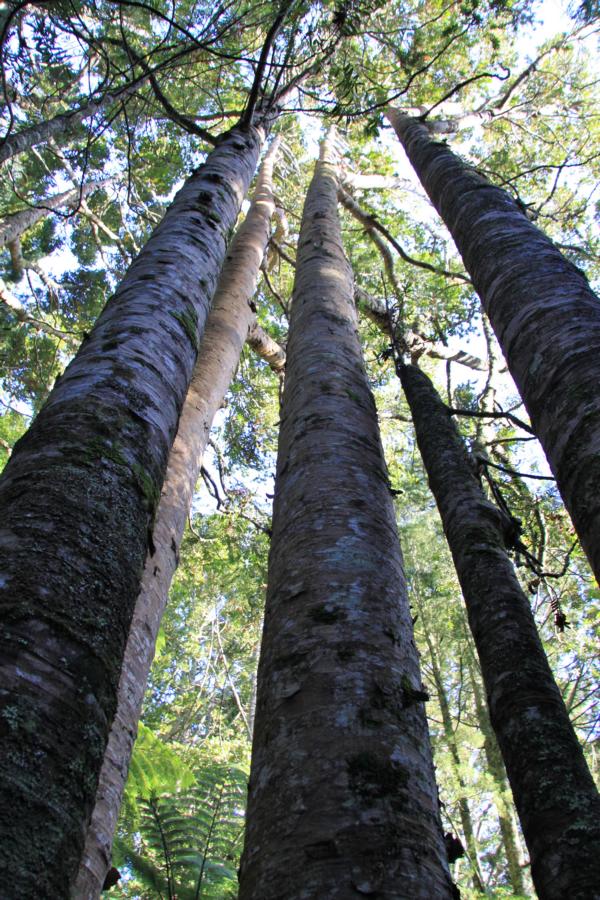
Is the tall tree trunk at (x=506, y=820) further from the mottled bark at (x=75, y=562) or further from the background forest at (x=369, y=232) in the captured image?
the mottled bark at (x=75, y=562)

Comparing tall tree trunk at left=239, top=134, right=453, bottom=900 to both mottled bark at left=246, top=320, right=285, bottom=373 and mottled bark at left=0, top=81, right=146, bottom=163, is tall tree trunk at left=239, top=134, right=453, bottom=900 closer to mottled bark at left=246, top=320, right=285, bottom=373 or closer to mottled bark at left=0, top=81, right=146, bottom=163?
mottled bark at left=246, top=320, right=285, bottom=373

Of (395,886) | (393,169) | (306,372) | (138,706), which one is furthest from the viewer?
(393,169)

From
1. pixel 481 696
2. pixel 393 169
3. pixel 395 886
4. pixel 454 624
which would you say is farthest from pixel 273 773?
pixel 481 696

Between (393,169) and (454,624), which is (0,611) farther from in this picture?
(454,624)

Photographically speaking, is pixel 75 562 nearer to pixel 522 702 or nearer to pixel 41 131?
pixel 522 702

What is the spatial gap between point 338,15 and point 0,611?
550 cm

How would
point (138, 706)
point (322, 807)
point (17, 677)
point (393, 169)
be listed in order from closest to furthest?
point (17, 677)
point (322, 807)
point (138, 706)
point (393, 169)

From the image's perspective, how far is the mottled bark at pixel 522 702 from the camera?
2.17m

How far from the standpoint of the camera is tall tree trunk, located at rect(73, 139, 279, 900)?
2268mm

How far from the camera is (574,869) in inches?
81.2

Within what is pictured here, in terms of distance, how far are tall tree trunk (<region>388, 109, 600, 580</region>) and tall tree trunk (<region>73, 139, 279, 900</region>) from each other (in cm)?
169

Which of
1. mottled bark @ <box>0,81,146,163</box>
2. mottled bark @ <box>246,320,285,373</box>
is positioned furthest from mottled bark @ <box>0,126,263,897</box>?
mottled bark @ <box>246,320,285,373</box>

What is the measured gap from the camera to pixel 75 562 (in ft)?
4.08

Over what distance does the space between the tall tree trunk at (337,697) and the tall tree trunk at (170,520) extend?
0.77 meters
